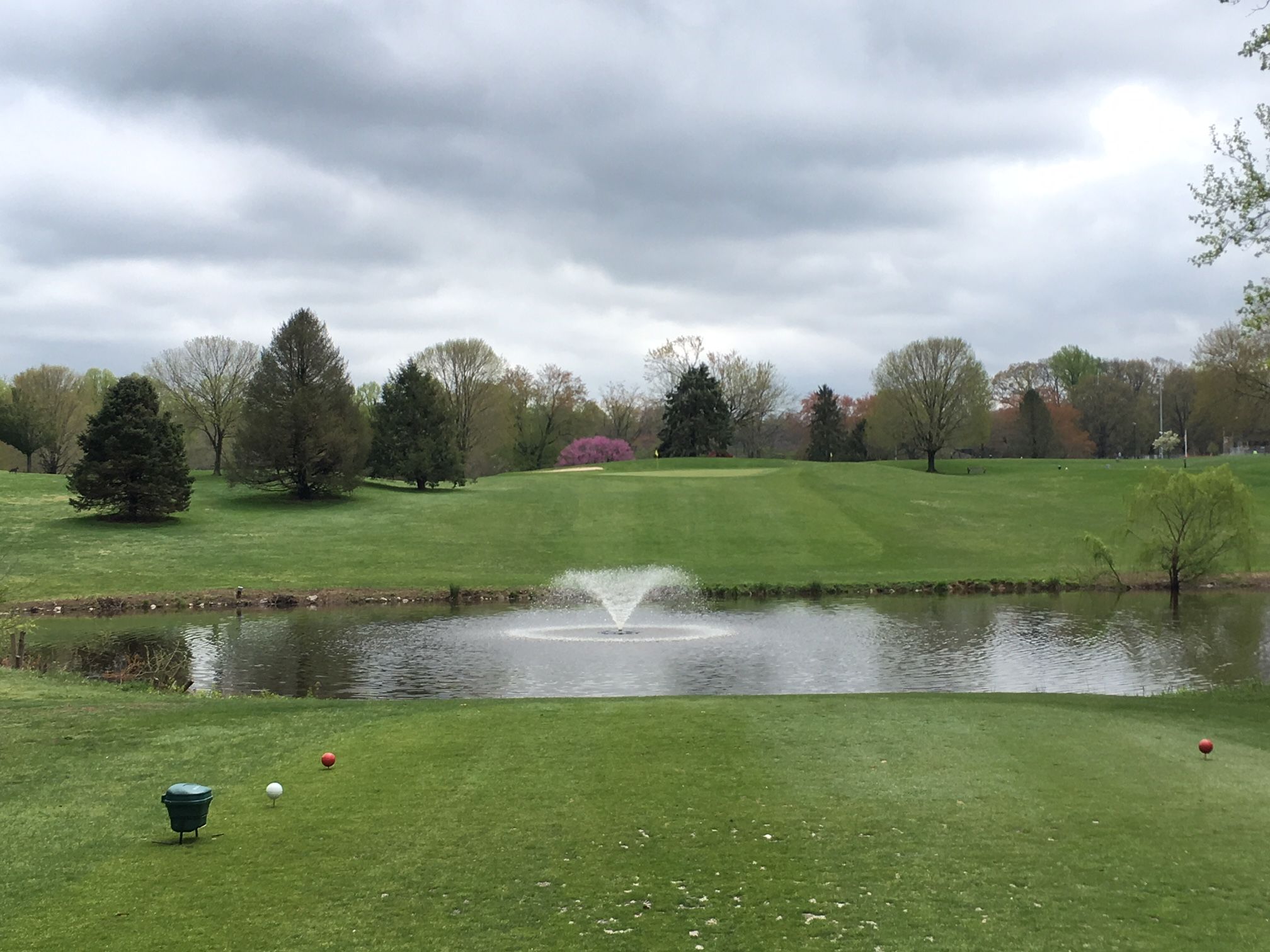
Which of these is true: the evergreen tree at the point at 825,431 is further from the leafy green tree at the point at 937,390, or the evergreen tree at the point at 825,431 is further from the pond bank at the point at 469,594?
the pond bank at the point at 469,594

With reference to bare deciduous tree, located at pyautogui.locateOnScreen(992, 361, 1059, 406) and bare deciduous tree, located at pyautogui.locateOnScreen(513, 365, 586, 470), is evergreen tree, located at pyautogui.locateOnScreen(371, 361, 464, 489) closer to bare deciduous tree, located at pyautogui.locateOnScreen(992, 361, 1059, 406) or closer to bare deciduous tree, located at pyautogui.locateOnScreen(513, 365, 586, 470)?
bare deciduous tree, located at pyautogui.locateOnScreen(513, 365, 586, 470)

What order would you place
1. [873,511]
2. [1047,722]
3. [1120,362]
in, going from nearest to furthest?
[1047,722]
[873,511]
[1120,362]

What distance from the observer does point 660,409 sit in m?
133

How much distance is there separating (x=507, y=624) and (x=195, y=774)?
20.5 metres

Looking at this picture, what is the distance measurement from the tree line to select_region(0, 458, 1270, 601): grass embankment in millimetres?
5725

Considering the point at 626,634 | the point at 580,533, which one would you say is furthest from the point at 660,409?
the point at 626,634

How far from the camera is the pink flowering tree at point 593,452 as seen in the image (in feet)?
355

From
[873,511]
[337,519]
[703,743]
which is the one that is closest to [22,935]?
[703,743]

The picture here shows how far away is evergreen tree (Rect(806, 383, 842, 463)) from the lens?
11594 centimetres

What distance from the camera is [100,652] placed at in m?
27.3

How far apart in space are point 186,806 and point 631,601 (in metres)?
30.4

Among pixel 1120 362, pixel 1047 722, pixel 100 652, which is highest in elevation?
pixel 1120 362

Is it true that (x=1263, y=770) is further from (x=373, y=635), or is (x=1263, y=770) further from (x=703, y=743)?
(x=373, y=635)

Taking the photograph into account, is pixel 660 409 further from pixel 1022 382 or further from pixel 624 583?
pixel 624 583
